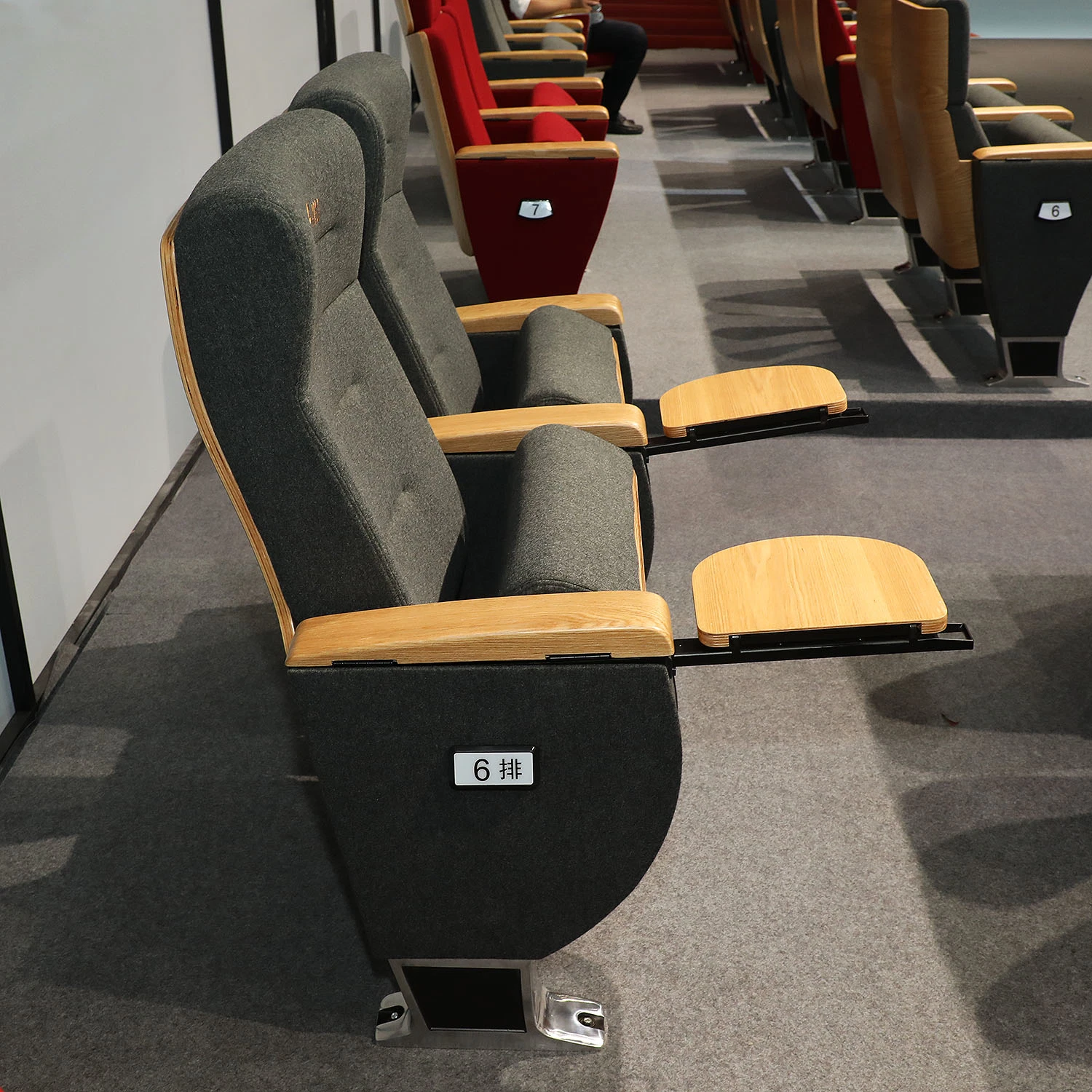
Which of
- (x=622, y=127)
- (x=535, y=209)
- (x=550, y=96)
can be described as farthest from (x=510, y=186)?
(x=622, y=127)

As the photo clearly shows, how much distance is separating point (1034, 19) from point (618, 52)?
8787 millimetres

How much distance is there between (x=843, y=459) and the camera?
10.3 ft

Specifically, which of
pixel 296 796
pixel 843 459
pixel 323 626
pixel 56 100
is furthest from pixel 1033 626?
pixel 56 100

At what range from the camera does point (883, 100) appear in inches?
149

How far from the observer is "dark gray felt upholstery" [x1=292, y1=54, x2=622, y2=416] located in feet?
5.85

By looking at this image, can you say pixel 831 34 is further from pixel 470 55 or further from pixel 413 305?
pixel 413 305

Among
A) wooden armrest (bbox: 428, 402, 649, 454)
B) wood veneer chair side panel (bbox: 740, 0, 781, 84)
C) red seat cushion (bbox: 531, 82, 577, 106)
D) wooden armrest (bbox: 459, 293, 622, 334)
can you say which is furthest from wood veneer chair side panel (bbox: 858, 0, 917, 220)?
wood veneer chair side panel (bbox: 740, 0, 781, 84)

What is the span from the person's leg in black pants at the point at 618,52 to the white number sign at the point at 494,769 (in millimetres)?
6242

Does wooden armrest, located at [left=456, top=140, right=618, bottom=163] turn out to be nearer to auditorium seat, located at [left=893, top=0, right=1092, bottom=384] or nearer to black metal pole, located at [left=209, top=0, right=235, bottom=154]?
black metal pole, located at [left=209, top=0, right=235, bottom=154]

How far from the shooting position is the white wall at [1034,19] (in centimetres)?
1312

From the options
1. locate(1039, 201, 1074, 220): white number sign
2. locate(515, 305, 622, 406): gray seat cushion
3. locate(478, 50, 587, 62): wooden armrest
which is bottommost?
locate(515, 305, 622, 406): gray seat cushion

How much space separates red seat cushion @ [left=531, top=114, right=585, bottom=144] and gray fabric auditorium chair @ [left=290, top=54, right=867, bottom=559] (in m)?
1.54

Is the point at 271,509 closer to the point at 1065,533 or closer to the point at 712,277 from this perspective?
the point at 1065,533

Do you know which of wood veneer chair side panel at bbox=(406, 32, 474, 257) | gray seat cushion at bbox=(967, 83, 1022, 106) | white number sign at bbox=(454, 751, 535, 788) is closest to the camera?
white number sign at bbox=(454, 751, 535, 788)
